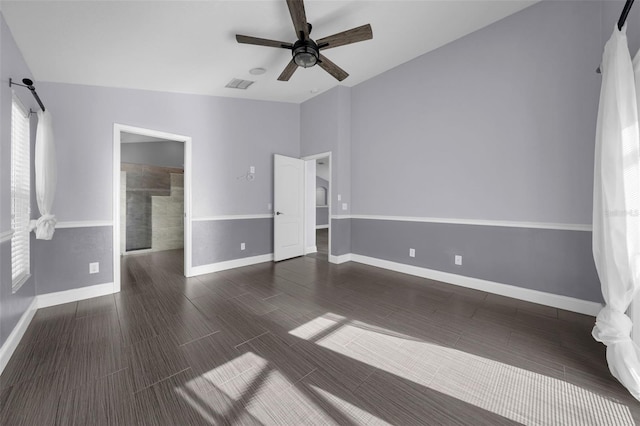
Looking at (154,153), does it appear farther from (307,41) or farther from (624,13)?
(624,13)

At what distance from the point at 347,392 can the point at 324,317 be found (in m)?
0.97

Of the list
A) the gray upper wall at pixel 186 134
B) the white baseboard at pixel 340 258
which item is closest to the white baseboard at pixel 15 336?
the gray upper wall at pixel 186 134

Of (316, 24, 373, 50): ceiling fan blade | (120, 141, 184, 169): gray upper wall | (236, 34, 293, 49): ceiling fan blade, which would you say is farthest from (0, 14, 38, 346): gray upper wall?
(120, 141, 184, 169): gray upper wall

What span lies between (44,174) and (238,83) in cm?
246

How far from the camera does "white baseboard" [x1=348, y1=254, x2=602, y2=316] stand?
2.46 m

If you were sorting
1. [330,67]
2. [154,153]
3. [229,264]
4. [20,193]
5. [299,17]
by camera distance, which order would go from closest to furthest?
[299,17], [20,193], [330,67], [229,264], [154,153]

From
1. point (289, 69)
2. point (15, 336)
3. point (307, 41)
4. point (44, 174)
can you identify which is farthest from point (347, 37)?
point (15, 336)

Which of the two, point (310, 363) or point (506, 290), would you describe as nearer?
point (310, 363)

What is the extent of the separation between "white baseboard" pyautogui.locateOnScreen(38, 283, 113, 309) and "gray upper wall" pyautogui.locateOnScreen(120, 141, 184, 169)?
4304mm

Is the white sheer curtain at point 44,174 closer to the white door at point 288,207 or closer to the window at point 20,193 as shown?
the window at point 20,193

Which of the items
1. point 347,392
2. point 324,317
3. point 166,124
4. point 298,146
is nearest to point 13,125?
point 166,124

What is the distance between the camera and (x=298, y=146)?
201 inches

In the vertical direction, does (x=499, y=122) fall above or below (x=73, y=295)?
above

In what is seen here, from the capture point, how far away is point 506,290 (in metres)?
2.92
